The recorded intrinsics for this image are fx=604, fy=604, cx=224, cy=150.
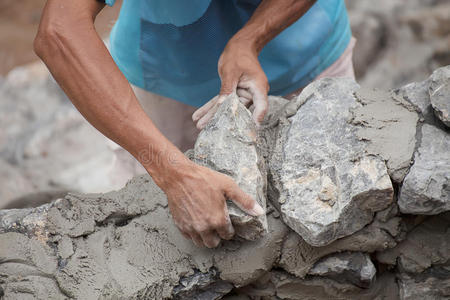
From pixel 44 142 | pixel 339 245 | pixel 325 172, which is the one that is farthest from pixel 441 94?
pixel 44 142

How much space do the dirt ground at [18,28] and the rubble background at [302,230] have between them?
15.1 ft

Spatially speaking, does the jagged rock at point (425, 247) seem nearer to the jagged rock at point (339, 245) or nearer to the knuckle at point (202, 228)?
the jagged rock at point (339, 245)

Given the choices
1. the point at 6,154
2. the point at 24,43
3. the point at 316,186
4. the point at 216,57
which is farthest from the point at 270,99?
the point at 24,43

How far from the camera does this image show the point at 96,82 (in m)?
1.71

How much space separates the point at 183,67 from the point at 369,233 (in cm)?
96

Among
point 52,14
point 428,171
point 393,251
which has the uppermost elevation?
point 52,14

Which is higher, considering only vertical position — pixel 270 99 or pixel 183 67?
pixel 183 67

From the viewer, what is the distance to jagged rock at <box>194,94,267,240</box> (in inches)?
68.6

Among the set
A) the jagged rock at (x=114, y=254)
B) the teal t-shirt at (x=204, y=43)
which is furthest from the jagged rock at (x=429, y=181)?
the teal t-shirt at (x=204, y=43)

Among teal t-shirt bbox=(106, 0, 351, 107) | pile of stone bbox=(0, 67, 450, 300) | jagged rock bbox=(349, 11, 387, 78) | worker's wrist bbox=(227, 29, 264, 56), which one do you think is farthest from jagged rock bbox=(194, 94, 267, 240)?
jagged rock bbox=(349, 11, 387, 78)

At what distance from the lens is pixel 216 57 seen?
2.32 meters

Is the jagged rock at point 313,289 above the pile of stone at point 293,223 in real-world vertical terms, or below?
below

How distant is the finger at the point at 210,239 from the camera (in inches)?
67.6

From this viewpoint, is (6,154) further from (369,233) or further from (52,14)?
(369,233)
